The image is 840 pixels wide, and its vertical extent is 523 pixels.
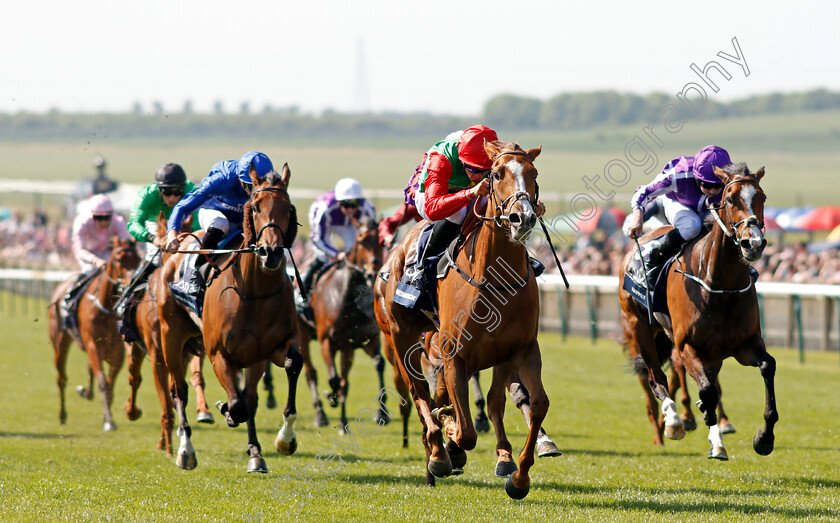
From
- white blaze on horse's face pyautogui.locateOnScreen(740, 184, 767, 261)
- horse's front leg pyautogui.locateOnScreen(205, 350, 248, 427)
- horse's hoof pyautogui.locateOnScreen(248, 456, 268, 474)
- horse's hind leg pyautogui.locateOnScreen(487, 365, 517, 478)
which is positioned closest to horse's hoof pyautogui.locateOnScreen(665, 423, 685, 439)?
white blaze on horse's face pyautogui.locateOnScreen(740, 184, 767, 261)

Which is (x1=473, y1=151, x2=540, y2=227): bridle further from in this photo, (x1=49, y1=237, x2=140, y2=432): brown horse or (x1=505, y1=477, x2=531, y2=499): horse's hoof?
(x1=49, y1=237, x2=140, y2=432): brown horse

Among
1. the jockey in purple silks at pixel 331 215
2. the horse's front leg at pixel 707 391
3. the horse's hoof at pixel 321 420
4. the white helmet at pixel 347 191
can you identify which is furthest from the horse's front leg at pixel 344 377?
the horse's front leg at pixel 707 391

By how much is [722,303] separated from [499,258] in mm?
1946

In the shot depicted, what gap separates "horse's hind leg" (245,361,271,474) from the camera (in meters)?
6.80

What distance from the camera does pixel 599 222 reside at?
31344mm

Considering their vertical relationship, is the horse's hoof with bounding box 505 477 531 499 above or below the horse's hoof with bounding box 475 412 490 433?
above

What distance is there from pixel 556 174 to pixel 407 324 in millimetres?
68917

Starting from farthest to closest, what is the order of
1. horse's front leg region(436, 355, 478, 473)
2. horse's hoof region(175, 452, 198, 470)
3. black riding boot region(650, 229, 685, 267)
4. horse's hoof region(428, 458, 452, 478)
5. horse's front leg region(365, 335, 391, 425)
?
horse's front leg region(365, 335, 391, 425), black riding boot region(650, 229, 685, 267), horse's hoof region(175, 452, 198, 470), horse's hoof region(428, 458, 452, 478), horse's front leg region(436, 355, 478, 473)

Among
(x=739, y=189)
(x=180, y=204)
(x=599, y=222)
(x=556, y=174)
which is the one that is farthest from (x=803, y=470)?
(x=556, y=174)

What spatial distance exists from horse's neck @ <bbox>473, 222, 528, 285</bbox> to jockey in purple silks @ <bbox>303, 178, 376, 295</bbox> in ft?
15.9

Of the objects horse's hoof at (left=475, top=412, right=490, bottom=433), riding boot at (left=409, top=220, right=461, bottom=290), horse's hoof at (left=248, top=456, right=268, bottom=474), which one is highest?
riding boot at (left=409, top=220, right=461, bottom=290)

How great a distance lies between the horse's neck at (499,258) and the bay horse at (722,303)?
1.47 meters

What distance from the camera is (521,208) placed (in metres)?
5.12

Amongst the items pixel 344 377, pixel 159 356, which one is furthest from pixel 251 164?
pixel 344 377
